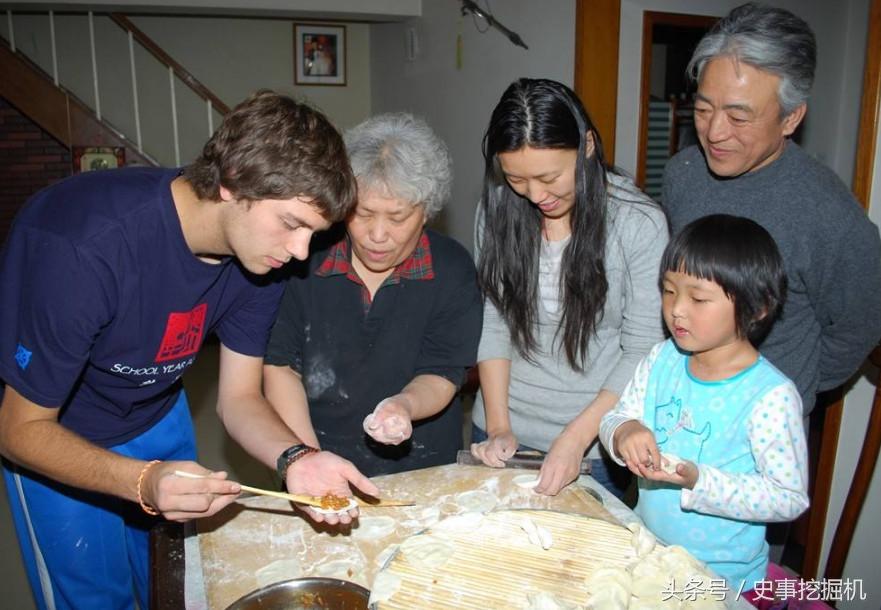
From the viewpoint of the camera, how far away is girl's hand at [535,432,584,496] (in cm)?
155

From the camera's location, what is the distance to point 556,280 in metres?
1.76

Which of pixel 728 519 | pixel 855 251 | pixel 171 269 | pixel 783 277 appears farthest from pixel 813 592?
pixel 171 269

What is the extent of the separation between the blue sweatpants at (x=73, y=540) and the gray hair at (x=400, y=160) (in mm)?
861

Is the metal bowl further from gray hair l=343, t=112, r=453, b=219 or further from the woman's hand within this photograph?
gray hair l=343, t=112, r=453, b=219

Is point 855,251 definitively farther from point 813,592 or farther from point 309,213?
point 309,213

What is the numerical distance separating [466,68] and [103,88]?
12.2 feet

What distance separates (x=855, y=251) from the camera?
5.27ft

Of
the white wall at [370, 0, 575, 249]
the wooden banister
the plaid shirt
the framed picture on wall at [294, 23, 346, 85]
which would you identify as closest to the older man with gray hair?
the plaid shirt

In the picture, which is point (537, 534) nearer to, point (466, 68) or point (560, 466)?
point (560, 466)

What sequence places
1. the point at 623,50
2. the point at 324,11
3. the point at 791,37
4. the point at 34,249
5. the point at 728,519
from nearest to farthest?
the point at 34,249 < the point at 728,519 < the point at 791,37 < the point at 623,50 < the point at 324,11

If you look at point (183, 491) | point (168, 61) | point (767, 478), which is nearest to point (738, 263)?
point (767, 478)

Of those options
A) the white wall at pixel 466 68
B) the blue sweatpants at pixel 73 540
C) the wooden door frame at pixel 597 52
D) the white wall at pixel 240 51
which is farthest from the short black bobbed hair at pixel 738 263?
the white wall at pixel 240 51

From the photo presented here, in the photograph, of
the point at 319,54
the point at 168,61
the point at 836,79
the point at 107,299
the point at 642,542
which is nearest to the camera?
the point at 642,542

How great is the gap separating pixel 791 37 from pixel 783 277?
0.55 m
